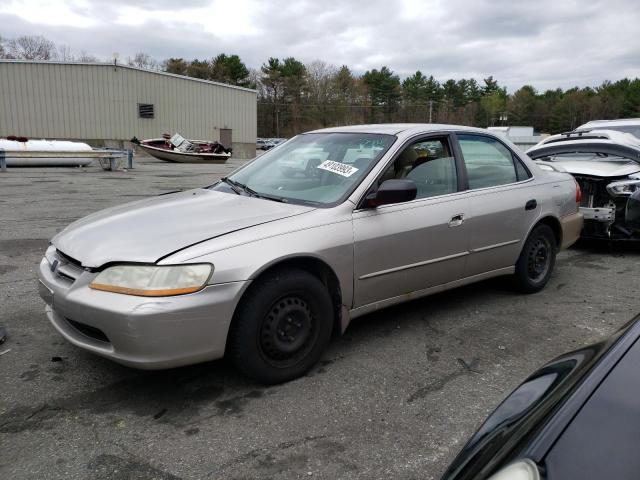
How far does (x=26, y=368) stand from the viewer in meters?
3.16

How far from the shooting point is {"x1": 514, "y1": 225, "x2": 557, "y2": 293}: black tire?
452cm

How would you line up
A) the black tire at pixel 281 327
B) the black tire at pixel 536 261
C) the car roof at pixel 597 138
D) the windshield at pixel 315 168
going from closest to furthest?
the black tire at pixel 281 327 < the windshield at pixel 315 168 < the black tire at pixel 536 261 < the car roof at pixel 597 138

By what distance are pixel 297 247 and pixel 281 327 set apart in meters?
0.47

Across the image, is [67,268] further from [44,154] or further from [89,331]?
[44,154]

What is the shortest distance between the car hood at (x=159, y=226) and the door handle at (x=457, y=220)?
1.19 metres

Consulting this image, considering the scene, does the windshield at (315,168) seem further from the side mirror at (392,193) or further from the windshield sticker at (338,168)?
the side mirror at (392,193)

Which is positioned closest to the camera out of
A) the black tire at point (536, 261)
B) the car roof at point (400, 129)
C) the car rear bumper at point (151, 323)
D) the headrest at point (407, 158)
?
the car rear bumper at point (151, 323)

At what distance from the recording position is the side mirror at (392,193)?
325 cm

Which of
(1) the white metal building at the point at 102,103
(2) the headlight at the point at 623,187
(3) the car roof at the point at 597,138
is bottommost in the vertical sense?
(2) the headlight at the point at 623,187

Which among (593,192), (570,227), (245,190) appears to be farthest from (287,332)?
(593,192)

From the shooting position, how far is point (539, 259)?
468 centimetres

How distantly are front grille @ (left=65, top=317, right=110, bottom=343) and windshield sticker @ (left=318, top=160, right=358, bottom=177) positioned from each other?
1813 mm

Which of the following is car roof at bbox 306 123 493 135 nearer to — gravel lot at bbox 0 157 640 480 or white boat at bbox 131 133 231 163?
gravel lot at bbox 0 157 640 480

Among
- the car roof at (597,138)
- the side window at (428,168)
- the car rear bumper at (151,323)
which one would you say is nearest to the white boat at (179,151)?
the car roof at (597,138)
